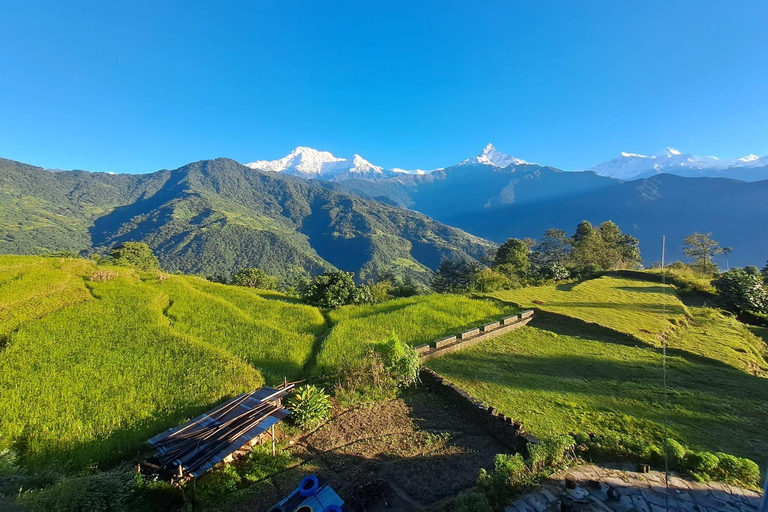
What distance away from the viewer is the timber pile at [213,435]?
5.39 metres

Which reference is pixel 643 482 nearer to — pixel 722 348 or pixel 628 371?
pixel 628 371

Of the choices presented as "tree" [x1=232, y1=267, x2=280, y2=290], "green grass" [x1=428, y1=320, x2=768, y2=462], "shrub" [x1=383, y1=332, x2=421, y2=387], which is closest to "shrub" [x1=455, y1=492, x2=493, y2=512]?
"green grass" [x1=428, y1=320, x2=768, y2=462]

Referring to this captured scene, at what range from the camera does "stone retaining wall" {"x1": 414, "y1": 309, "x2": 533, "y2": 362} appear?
11.5 metres

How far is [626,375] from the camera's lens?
10.4m

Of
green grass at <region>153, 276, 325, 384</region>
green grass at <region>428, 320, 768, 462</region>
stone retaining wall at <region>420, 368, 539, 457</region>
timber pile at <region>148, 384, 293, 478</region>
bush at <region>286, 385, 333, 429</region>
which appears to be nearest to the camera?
timber pile at <region>148, 384, 293, 478</region>

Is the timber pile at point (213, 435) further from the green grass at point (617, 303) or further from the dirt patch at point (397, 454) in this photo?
the green grass at point (617, 303)

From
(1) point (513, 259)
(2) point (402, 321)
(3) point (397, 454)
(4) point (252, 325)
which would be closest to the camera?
(3) point (397, 454)

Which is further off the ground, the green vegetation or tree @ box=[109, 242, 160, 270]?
tree @ box=[109, 242, 160, 270]

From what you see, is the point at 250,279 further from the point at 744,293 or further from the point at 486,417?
the point at 744,293

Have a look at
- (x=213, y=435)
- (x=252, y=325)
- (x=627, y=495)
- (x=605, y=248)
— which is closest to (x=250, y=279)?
(x=252, y=325)

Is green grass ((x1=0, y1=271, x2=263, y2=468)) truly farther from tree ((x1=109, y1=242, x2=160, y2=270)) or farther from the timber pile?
tree ((x1=109, y1=242, x2=160, y2=270))

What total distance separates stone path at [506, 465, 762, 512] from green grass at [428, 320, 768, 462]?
1651 mm

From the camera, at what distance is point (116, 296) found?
45.0 ft

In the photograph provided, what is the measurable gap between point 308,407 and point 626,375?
1006cm
